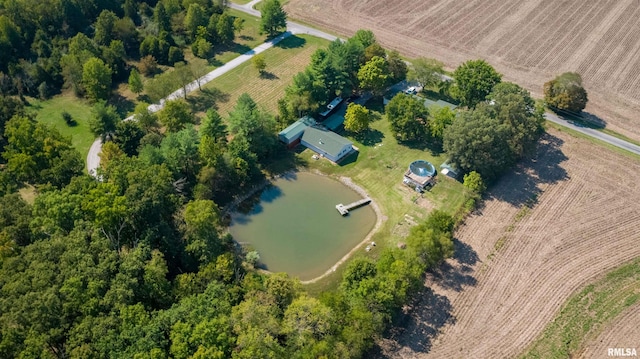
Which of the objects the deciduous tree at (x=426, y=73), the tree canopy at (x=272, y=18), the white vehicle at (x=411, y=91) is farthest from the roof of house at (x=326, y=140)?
the tree canopy at (x=272, y=18)

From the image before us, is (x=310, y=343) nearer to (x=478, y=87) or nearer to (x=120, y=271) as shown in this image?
(x=120, y=271)

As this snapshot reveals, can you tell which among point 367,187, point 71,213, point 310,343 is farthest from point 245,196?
point 310,343

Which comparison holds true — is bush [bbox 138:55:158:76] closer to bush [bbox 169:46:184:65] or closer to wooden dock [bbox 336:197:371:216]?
bush [bbox 169:46:184:65]

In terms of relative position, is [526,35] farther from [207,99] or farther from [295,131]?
[207,99]

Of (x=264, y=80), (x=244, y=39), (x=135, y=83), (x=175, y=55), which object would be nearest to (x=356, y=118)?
(x=264, y=80)

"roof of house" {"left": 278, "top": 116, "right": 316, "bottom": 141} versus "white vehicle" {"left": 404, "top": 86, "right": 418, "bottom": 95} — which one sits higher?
"white vehicle" {"left": 404, "top": 86, "right": 418, "bottom": 95}

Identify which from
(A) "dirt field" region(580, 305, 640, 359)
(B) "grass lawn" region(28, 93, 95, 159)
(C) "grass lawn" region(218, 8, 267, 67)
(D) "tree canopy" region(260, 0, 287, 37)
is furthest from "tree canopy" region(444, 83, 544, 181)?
(B) "grass lawn" region(28, 93, 95, 159)

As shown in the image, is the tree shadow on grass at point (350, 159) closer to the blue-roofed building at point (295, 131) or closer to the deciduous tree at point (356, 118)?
the deciduous tree at point (356, 118)
